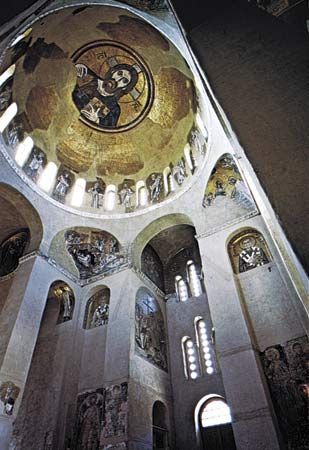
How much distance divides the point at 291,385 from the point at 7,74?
12756 mm

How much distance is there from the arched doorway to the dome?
791cm

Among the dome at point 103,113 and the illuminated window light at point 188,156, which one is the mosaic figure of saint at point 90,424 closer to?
the dome at point 103,113

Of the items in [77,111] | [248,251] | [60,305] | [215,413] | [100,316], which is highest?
[77,111]

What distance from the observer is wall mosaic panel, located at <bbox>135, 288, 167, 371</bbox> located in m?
10.3

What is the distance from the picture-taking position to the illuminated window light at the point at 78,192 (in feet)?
44.4

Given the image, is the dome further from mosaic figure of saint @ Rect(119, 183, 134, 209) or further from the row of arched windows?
the row of arched windows

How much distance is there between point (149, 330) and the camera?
11.1 m

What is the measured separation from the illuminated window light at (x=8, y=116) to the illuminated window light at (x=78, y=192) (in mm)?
3838

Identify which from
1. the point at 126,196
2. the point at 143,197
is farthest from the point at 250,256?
the point at 126,196

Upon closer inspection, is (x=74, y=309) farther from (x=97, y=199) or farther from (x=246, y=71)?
(x=246, y=71)

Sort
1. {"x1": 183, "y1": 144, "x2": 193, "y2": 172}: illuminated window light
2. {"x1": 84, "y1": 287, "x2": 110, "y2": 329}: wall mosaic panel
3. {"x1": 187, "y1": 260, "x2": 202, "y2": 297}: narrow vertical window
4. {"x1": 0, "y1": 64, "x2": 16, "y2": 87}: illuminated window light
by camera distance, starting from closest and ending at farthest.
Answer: {"x1": 0, "y1": 64, "x2": 16, "y2": 87}: illuminated window light → {"x1": 84, "y1": 287, "x2": 110, "y2": 329}: wall mosaic panel → {"x1": 187, "y1": 260, "x2": 202, "y2": 297}: narrow vertical window → {"x1": 183, "y1": 144, "x2": 193, "y2": 172}: illuminated window light

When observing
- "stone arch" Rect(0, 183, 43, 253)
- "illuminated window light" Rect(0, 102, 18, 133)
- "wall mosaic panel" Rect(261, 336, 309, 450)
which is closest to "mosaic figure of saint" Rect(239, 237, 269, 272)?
"wall mosaic panel" Rect(261, 336, 309, 450)

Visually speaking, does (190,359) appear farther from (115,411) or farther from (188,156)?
(188,156)

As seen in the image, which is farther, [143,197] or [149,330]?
[143,197]
